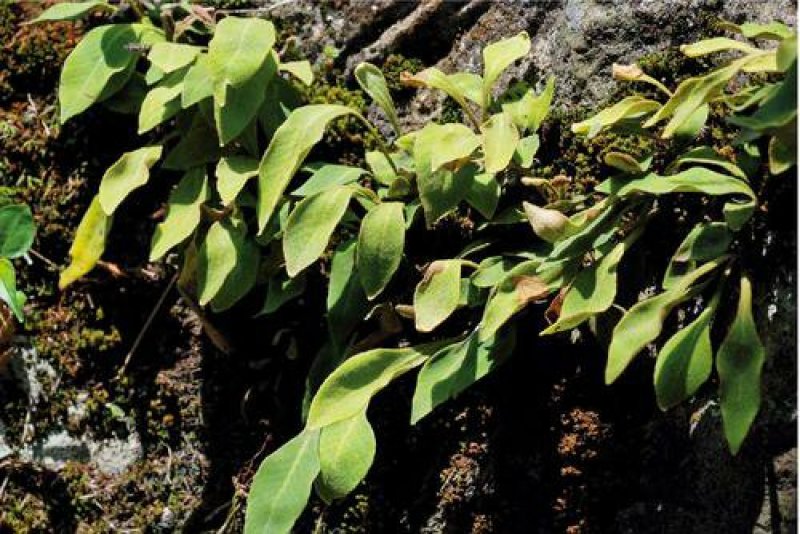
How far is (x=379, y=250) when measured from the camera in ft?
9.81

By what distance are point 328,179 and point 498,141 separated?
0.48 metres

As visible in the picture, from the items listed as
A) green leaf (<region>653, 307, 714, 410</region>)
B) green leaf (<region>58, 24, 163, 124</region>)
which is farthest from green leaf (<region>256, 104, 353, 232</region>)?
green leaf (<region>653, 307, 714, 410</region>)

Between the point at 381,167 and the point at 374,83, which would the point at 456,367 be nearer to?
the point at 381,167

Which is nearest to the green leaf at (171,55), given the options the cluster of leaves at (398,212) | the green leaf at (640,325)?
the cluster of leaves at (398,212)

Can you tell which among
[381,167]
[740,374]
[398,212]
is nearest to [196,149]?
[381,167]

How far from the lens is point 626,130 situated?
3.00m

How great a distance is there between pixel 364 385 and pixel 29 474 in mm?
1085

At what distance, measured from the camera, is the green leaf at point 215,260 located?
316cm

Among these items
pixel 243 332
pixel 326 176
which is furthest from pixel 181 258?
pixel 326 176

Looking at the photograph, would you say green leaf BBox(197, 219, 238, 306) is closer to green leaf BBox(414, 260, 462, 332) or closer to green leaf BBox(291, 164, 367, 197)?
green leaf BBox(291, 164, 367, 197)

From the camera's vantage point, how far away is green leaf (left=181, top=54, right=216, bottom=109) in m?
3.20

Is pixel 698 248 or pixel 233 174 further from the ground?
pixel 233 174

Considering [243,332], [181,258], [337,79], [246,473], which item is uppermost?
[337,79]

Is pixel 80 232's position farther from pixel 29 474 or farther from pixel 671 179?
pixel 671 179
